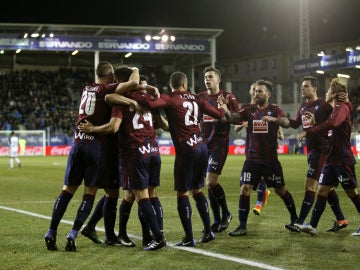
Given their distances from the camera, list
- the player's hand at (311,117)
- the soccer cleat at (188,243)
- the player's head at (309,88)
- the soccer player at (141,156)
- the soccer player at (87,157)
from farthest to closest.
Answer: the player's head at (309,88) → the player's hand at (311,117) → the soccer cleat at (188,243) → the soccer player at (87,157) → the soccer player at (141,156)

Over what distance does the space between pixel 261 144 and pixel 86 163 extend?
2.88 m

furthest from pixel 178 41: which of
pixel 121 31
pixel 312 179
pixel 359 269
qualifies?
pixel 359 269

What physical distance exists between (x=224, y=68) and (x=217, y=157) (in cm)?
7617

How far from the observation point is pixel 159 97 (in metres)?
8.36

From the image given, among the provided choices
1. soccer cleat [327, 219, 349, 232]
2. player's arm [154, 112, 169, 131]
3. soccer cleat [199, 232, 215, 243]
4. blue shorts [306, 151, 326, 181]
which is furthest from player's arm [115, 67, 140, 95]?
soccer cleat [327, 219, 349, 232]

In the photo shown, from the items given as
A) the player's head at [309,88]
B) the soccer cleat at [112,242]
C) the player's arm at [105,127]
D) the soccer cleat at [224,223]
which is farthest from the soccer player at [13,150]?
the player's arm at [105,127]

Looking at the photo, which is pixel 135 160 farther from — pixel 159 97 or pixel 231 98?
pixel 231 98

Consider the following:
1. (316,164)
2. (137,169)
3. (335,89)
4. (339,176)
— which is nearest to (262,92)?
(335,89)

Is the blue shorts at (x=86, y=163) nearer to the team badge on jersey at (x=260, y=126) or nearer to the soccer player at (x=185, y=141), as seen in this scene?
the soccer player at (x=185, y=141)

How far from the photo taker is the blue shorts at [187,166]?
841 centimetres

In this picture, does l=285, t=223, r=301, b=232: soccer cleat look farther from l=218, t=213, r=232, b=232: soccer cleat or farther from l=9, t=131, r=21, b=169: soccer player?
l=9, t=131, r=21, b=169: soccer player

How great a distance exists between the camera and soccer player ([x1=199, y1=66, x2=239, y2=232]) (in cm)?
1017

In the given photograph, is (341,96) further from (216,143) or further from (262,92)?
(216,143)

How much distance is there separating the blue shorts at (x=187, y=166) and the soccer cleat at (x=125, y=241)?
915mm
